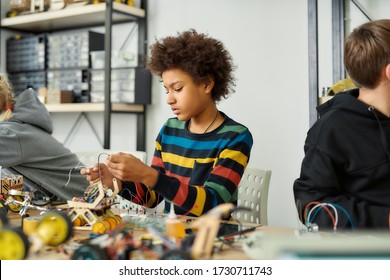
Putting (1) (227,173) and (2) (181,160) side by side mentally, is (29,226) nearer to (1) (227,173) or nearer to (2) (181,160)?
(1) (227,173)

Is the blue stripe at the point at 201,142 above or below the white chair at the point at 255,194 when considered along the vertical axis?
above

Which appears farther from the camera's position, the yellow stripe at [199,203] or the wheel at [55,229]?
the yellow stripe at [199,203]

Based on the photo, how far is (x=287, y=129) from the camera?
2.59 metres

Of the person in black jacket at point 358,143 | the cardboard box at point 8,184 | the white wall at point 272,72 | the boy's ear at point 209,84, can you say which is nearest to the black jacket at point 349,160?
the person in black jacket at point 358,143

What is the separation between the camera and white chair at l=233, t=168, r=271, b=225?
1688mm

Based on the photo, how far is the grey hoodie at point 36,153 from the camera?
64.9 inches

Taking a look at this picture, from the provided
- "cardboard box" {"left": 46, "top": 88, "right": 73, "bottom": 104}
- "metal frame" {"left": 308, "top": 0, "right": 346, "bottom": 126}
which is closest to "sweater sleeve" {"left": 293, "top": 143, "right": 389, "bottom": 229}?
"metal frame" {"left": 308, "top": 0, "right": 346, "bottom": 126}

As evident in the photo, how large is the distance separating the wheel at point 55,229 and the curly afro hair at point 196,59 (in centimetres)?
69

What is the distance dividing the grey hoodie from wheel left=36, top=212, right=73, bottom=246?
0.78 m

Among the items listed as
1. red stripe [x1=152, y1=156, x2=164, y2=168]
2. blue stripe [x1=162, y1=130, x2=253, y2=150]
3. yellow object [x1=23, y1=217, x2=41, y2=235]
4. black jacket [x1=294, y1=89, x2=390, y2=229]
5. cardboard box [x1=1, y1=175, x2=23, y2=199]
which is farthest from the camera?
red stripe [x1=152, y1=156, x2=164, y2=168]

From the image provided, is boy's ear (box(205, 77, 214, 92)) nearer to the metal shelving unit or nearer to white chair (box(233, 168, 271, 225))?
white chair (box(233, 168, 271, 225))

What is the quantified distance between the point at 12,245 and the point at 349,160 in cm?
76

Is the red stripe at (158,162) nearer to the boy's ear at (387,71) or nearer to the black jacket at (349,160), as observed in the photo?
the black jacket at (349,160)

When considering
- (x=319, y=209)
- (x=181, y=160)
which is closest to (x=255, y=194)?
(x=181, y=160)
